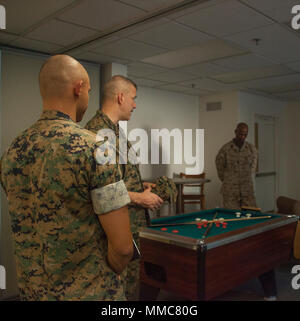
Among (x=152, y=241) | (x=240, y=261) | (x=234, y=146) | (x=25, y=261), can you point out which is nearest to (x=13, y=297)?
(x=152, y=241)

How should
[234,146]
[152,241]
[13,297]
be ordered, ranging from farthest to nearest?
[234,146], [13,297], [152,241]

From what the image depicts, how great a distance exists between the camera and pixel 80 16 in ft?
8.92

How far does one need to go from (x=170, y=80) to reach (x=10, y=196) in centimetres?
449

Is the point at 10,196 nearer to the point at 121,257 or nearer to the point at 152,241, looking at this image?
the point at 121,257

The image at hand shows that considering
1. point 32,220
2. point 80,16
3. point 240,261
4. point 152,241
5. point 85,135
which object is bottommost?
point 240,261

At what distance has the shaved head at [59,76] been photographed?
1137 mm

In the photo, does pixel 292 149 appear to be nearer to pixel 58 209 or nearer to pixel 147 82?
pixel 147 82

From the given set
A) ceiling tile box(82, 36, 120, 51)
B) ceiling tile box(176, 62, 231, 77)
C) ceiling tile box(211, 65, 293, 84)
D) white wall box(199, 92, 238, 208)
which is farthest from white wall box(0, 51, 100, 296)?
white wall box(199, 92, 238, 208)

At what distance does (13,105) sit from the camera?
3555mm

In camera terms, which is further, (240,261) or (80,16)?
(80,16)

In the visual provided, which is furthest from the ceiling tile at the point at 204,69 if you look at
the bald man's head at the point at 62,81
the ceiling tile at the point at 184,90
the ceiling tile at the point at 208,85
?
the bald man's head at the point at 62,81

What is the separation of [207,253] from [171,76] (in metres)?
3.44

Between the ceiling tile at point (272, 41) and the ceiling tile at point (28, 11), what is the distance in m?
1.68

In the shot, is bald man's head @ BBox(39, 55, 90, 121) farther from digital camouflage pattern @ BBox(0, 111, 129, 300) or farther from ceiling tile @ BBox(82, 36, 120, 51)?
ceiling tile @ BBox(82, 36, 120, 51)
